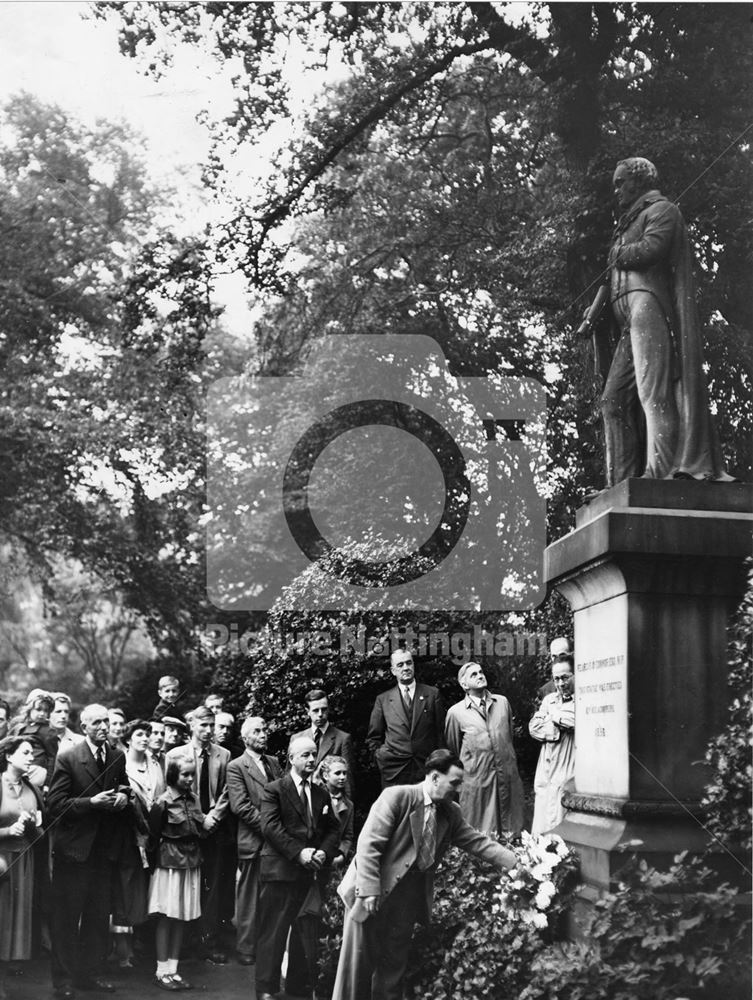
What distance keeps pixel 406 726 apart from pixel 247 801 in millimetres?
1852

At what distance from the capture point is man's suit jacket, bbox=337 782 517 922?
5.50m

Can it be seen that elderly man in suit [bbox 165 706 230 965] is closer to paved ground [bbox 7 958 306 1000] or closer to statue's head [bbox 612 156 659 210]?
paved ground [bbox 7 958 306 1000]

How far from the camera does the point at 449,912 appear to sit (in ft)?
20.6

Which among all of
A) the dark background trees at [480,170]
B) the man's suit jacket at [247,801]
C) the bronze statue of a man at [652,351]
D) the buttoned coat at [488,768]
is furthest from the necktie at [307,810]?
the dark background trees at [480,170]

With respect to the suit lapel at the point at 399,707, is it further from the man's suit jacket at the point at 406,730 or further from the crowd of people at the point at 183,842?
the crowd of people at the point at 183,842

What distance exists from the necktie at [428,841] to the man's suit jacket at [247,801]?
2.00 meters

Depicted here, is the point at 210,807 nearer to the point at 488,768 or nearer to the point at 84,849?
the point at 84,849

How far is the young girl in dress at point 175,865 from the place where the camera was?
7.30 m

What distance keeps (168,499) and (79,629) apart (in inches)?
397

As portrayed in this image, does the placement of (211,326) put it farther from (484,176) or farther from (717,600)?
(717,600)

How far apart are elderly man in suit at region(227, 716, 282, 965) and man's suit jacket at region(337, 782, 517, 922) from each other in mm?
1878

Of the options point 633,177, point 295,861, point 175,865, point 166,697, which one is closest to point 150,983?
point 175,865

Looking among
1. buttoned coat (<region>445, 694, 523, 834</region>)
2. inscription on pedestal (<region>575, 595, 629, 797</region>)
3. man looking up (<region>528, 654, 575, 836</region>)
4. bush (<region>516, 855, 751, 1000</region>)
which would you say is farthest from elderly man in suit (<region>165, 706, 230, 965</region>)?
bush (<region>516, 855, 751, 1000</region>)

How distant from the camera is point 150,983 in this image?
7102 millimetres
